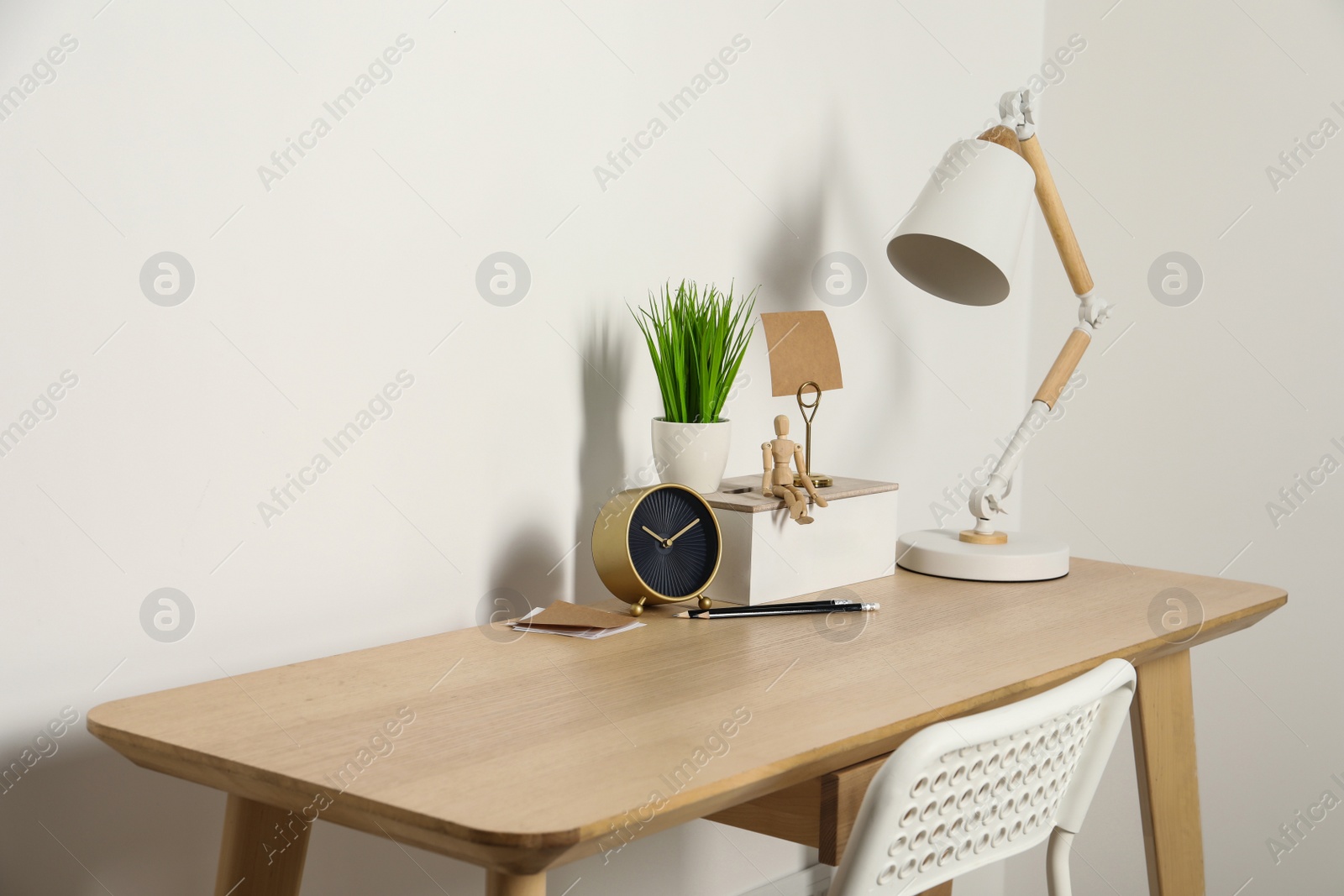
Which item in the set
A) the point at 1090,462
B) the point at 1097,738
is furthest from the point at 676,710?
the point at 1090,462

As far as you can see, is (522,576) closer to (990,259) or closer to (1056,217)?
(990,259)

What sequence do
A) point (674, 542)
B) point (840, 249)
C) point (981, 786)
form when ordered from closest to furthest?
point (981, 786) < point (674, 542) < point (840, 249)

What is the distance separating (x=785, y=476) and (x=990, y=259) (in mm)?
426

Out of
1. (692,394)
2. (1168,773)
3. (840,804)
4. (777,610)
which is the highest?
(692,394)

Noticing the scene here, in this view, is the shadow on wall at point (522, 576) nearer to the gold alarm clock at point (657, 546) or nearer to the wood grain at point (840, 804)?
the gold alarm clock at point (657, 546)

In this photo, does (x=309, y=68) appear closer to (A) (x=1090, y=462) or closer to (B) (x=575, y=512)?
(B) (x=575, y=512)

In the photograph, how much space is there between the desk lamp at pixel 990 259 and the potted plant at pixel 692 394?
1.14 feet

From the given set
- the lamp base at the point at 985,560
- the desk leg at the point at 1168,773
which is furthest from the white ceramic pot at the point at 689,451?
the desk leg at the point at 1168,773

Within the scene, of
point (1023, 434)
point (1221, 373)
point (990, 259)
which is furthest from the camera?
point (1221, 373)

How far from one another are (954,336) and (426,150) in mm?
1189

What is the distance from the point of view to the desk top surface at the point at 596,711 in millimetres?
766

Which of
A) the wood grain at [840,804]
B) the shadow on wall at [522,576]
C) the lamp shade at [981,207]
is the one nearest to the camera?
the wood grain at [840,804]

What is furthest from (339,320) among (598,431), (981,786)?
(981,786)

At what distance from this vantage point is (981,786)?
0.93 metres
